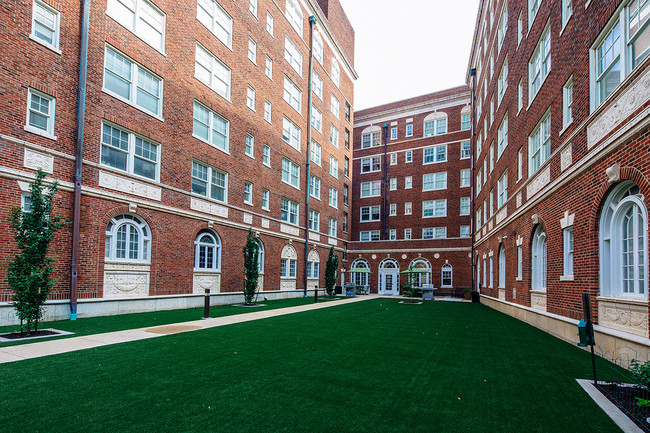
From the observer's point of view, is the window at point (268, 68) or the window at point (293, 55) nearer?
the window at point (268, 68)

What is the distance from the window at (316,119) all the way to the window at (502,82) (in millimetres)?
14209

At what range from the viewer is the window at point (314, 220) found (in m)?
29.7

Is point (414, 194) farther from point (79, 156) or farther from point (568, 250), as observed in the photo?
point (79, 156)

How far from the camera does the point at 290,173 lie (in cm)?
2641

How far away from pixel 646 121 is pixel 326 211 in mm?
26731

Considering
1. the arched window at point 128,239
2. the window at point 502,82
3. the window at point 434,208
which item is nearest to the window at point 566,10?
the window at point 502,82

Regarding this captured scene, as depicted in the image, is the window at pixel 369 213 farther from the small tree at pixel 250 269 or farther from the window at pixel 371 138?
the small tree at pixel 250 269

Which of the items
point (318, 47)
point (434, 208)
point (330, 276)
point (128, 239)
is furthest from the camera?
point (434, 208)

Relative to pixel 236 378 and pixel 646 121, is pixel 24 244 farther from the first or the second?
pixel 646 121

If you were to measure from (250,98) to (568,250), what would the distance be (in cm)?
1822

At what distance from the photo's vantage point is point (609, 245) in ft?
25.6

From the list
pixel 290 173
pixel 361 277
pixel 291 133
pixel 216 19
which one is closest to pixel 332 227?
pixel 361 277

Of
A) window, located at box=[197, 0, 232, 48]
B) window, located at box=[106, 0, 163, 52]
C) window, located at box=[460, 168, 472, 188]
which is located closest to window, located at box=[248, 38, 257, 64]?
window, located at box=[197, 0, 232, 48]

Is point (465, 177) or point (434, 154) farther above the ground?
point (434, 154)
